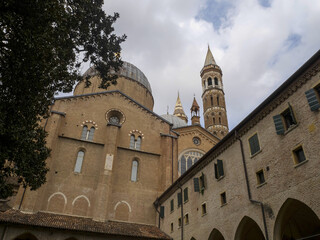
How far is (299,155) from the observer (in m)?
10.9

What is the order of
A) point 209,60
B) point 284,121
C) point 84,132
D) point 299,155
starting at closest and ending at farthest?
point 299,155, point 284,121, point 84,132, point 209,60

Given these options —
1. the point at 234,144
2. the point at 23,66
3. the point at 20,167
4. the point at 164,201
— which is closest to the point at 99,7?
the point at 23,66

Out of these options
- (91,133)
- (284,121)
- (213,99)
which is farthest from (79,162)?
(213,99)

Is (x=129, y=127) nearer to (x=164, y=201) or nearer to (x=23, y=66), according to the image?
(x=164, y=201)

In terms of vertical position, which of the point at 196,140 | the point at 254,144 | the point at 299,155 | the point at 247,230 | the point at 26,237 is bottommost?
the point at 247,230

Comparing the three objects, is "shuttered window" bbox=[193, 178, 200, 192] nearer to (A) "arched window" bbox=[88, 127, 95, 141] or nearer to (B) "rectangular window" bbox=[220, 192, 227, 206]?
(B) "rectangular window" bbox=[220, 192, 227, 206]

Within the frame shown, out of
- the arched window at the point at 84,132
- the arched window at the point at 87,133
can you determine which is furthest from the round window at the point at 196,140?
the arched window at the point at 84,132

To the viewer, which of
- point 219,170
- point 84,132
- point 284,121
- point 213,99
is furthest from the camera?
point 213,99

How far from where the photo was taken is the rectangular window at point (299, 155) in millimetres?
10691

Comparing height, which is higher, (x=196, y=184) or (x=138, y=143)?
(x=138, y=143)

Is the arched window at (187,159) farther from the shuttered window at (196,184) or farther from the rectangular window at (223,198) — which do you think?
the rectangular window at (223,198)

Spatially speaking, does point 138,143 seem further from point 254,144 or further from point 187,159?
point 254,144

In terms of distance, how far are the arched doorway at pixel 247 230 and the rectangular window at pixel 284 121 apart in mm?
4505

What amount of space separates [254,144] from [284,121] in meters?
2.06
